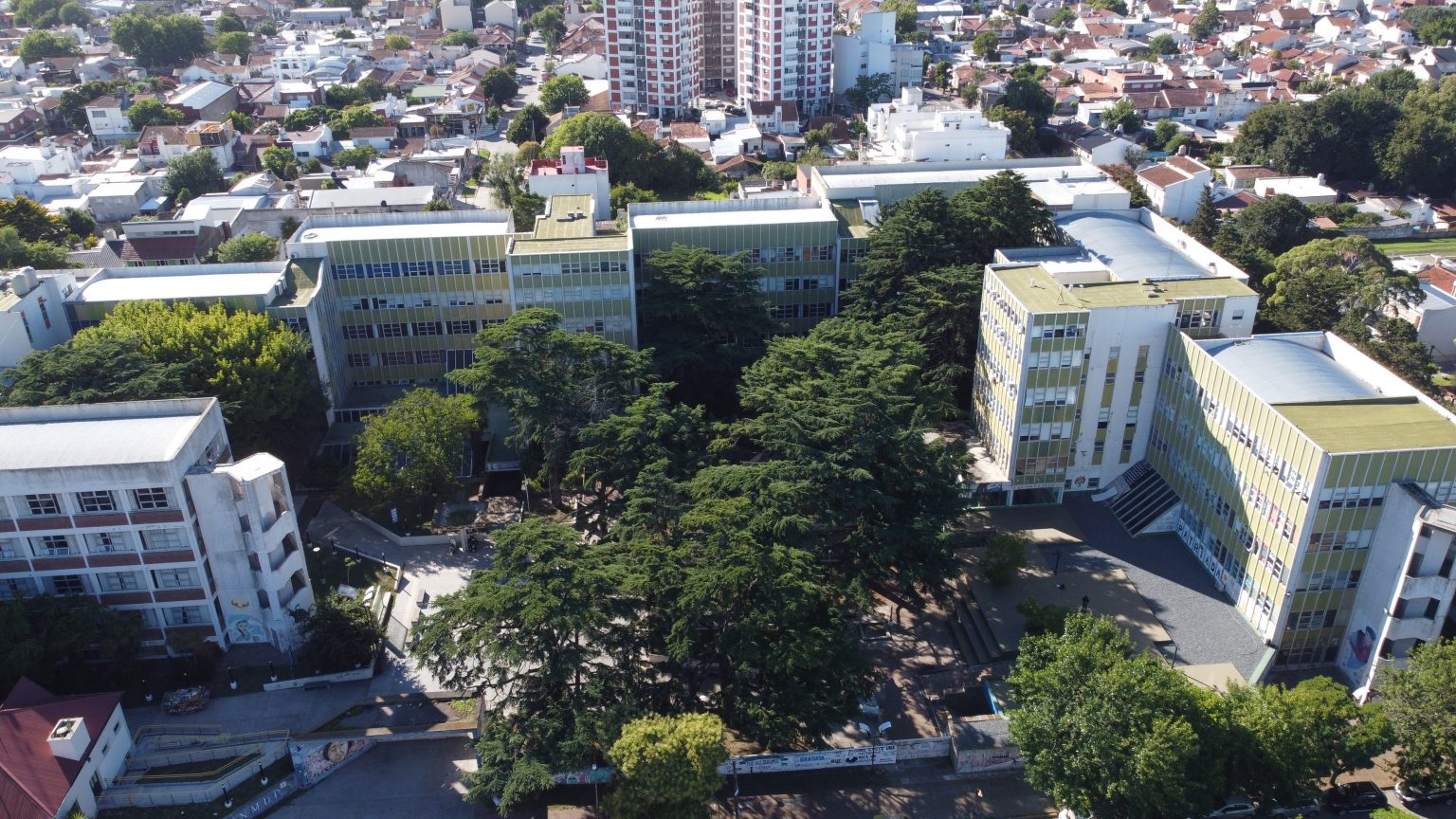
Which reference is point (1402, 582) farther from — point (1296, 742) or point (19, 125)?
point (19, 125)

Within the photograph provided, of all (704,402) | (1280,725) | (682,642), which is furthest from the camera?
(704,402)

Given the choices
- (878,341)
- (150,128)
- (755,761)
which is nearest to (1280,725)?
(755,761)

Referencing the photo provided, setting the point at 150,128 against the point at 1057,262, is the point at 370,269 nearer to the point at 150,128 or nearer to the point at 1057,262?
the point at 1057,262

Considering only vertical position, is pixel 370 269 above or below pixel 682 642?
above

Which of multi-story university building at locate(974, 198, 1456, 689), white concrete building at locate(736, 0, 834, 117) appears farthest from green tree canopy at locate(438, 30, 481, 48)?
multi-story university building at locate(974, 198, 1456, 689)

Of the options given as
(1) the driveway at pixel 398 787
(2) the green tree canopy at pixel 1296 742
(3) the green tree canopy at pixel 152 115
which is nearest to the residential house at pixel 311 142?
(3) the green tree canopy at pixel 152 115

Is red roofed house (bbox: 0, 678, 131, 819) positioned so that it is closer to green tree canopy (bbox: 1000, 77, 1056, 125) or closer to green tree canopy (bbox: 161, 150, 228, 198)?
green tree canopy (bbox: 161, 150, 228, 198)
